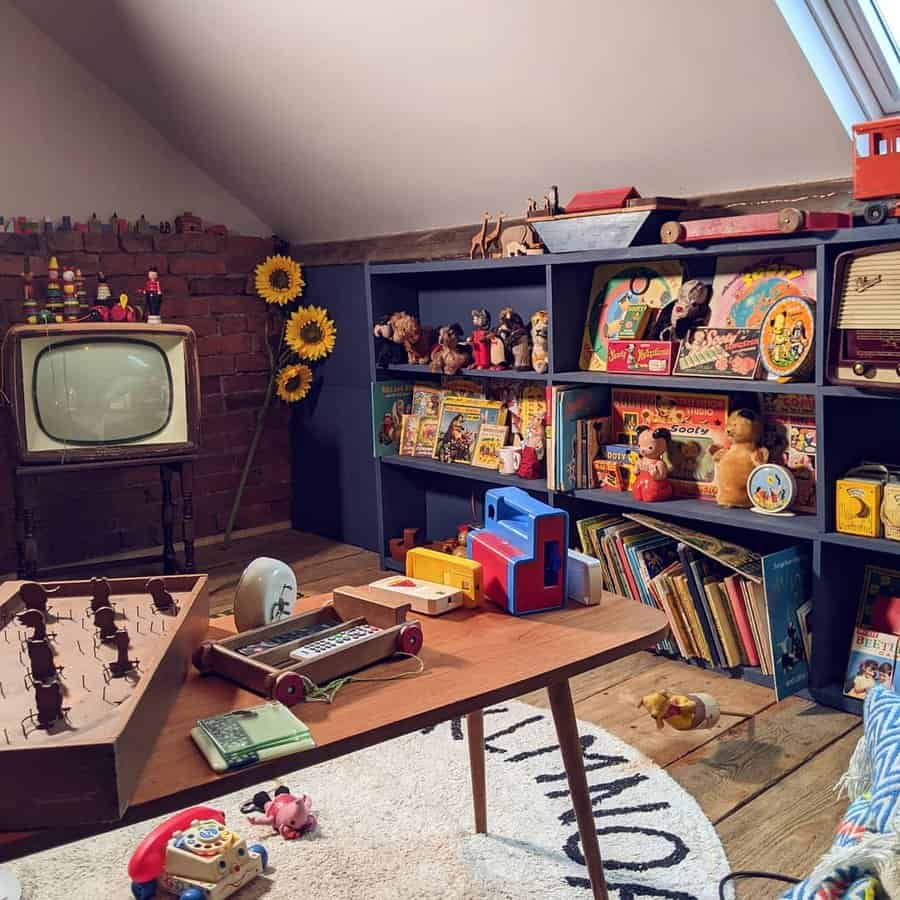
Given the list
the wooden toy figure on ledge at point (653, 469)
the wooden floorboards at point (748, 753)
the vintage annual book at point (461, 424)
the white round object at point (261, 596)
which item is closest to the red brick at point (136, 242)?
the vintage annual book at point (461, 424)

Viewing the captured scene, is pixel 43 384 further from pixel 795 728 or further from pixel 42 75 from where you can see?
pixel 795 728

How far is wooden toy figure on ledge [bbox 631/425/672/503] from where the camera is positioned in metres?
2.74

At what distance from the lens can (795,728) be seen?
2.32m

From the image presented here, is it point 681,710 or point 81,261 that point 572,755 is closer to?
point 681,710

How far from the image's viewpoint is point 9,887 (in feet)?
5.71

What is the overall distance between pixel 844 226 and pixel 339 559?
2.22 metres

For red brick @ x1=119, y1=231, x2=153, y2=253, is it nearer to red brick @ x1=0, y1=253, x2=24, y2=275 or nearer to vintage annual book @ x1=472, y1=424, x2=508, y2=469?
red brick @ x1=0, y1=253, x2=24, y2=275

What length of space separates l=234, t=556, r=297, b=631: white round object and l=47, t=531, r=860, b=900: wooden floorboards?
831mm

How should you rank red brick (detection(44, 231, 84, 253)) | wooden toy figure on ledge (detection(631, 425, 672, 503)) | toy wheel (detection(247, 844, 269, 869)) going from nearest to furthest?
toy wheel (detection(247, 844, 269, 869)), wooden toy figure on ledge (detection(631, 425, 672, 503)), red brick (detection(44, 231, 84, 253))

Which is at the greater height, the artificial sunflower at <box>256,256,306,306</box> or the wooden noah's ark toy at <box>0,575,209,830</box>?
the artificial sunflower at <box>256,256,306,306</box>

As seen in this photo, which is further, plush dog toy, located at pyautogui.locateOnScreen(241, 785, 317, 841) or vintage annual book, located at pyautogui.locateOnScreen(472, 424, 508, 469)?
vintage annual book, located at pyautogui.locateOnScreen(472, 424, 508, 469)

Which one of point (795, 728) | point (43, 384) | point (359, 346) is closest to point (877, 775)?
point (795, 728)

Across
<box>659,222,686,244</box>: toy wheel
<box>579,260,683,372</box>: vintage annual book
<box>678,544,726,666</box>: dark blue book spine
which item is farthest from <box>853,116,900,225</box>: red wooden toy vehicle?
<box>678,544,726,666</box>: dark blue book spine

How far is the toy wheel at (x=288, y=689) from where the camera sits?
1242 millimetres
